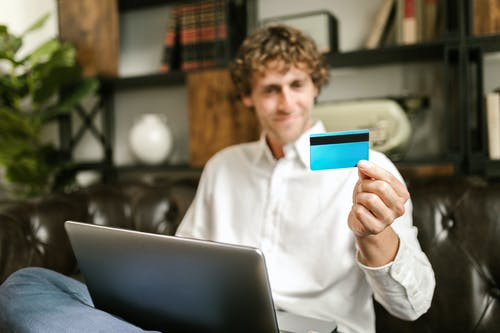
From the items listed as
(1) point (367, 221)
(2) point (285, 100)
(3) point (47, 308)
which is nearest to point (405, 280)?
(1) point (367, 221)

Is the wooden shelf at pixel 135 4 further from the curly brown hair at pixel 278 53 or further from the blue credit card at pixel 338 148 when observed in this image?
the blue credit card at pixel 338 148

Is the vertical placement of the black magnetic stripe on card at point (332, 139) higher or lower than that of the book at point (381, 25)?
lower


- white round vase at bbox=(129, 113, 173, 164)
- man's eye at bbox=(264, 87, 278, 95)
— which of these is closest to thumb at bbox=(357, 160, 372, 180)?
man's eye at bbox=(264, 87, 278, 95)

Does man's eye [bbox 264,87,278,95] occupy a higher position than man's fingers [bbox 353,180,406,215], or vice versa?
man's eye [bbox 264,87,278,95]

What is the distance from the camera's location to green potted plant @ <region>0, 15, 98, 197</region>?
1.94 meters

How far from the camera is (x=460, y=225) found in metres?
1.28

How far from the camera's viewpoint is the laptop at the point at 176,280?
624 mm

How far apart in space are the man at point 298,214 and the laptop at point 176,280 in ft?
1.08

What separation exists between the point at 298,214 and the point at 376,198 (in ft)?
1.44

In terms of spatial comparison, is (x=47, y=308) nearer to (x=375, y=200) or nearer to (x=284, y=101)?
(x=375, y=200)

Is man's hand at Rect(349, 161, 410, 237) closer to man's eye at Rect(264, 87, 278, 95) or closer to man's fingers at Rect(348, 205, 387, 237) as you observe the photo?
man's fingers at Rect(348, 205, 387, 237)

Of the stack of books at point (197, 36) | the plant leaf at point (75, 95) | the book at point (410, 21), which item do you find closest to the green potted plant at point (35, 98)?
the plant leaf at point (75, 95)

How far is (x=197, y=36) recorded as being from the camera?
6.39ft

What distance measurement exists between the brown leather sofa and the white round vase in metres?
0.55
